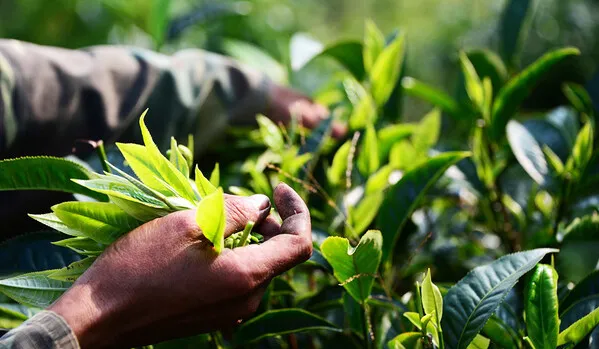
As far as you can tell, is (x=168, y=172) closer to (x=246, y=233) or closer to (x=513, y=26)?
(x=246, y=233)

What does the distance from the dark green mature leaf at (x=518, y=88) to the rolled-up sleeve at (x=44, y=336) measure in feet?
2.25

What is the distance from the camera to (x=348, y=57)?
1.26 metres

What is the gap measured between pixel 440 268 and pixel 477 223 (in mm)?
173

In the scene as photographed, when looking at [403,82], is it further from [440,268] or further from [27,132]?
[27,132]

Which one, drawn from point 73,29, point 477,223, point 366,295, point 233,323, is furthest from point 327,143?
point 73,29

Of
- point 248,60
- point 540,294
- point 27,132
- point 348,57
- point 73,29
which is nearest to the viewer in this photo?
point 540,294

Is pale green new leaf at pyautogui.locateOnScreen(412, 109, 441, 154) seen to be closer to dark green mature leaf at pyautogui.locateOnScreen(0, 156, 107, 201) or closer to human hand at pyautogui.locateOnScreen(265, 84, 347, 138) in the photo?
human hand at pyautogui.locateOnScreen(265, 84, 347, 138)

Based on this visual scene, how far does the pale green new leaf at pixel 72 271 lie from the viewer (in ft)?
2.25

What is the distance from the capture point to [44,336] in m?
0.61

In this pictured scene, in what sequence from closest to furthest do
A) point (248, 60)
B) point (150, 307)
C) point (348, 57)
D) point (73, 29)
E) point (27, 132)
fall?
point (150, 307) < point (27, 132) < point (348, 57) < point (248, 60) < point (73, 29)

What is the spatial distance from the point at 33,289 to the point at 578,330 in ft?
1.73

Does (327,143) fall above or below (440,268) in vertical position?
above

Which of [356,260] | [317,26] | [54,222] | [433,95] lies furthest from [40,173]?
[317,26]

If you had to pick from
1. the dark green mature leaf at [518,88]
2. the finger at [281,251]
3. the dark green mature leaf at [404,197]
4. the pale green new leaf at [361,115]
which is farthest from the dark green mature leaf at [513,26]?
the finger at [281,251]
